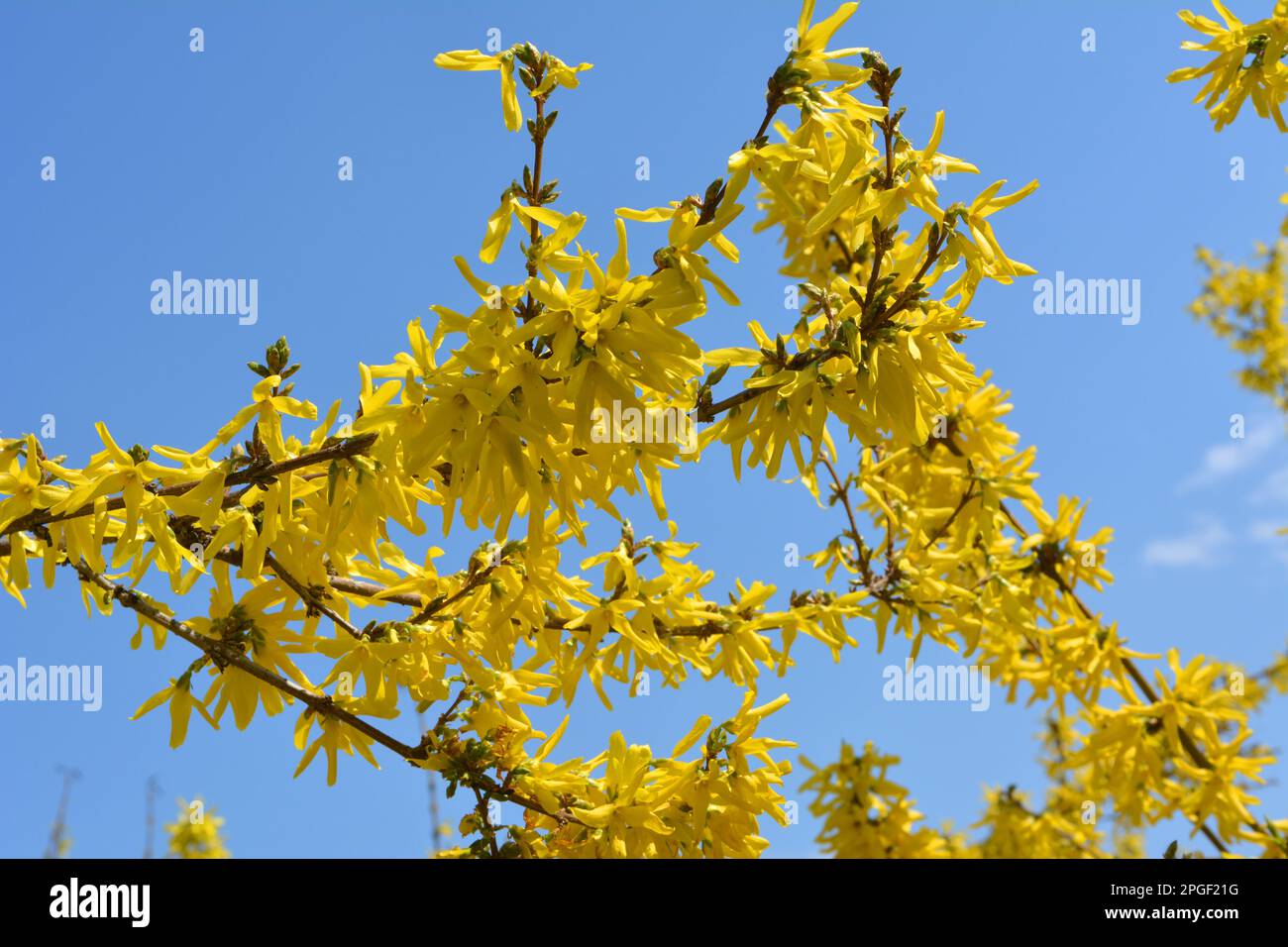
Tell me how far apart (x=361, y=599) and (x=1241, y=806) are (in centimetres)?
372

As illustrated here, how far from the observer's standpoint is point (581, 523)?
241cm
